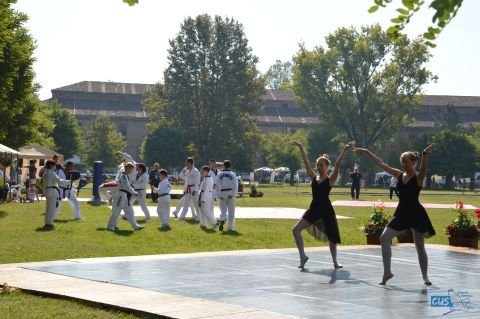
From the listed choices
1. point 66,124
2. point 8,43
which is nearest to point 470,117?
point 66,124

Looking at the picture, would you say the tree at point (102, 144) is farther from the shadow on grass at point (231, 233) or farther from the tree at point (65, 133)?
the shadow on grass at point (231, 233)

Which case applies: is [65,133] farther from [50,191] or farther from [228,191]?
[228,191]

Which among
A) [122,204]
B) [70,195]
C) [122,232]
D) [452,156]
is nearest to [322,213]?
[122,232]

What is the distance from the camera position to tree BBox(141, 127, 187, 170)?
306 ft

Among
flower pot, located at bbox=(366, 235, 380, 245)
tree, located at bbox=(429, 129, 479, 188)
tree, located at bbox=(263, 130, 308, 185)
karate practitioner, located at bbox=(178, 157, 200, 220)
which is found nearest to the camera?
flower pot, located at bbox=(366, 235, 380, 245)

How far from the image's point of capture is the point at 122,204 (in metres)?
21.9

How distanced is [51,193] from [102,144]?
7746cm

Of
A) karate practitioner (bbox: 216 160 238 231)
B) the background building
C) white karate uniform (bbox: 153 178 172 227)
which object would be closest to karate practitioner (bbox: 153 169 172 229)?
white karate uniform (bbox: 153 178 172 227)

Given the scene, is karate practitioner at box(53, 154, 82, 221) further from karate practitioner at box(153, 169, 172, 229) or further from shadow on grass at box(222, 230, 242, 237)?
shadow on grass at box(222, 230, 242, 237)

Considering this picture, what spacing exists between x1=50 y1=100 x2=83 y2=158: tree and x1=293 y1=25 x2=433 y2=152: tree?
23779 mm

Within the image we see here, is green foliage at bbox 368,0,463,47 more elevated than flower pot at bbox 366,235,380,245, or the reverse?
green foliage at bbox 368,0,463,47

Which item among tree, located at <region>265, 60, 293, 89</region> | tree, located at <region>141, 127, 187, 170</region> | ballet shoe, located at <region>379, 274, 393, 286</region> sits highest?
tree, located at <region>265, 60, 293, 89</region>

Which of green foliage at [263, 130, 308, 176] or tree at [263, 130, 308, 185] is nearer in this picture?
tree at [263, 130, 308, 185]

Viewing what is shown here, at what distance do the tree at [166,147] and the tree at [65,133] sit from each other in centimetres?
860
